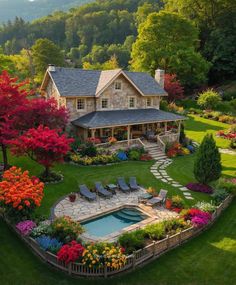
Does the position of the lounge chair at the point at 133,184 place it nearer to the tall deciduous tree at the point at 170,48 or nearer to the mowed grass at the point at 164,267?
the mowed grass at the point at 164,267

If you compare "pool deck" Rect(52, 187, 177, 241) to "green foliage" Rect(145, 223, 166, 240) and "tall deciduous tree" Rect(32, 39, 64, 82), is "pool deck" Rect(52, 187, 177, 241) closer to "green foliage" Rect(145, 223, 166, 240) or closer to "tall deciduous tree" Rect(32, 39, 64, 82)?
"green foliage" Rect(145, 223, 166, 240)

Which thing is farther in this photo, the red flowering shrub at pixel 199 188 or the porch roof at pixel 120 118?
the porch roof at pixel 120 118

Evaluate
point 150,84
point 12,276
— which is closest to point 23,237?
point 12,276

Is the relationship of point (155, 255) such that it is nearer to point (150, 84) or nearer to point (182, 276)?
point (182, 276)

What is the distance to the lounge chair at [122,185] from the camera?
21.5 meters

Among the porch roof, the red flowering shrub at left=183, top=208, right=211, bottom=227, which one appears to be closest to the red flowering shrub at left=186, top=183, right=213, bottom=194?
the red flowering shrub at left=183, top=208, right=211, bottom=227

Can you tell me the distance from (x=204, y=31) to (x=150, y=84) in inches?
1587

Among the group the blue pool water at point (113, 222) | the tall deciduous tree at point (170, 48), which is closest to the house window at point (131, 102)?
the blue pool water at point (113, 222)

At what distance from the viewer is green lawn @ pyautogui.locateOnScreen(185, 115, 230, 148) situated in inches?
1435

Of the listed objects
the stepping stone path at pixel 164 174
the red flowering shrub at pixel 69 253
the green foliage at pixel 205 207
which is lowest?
the stepping stone path at pixel 164 174

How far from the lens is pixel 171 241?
14883 millimetres

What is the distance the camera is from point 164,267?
44.3 ft

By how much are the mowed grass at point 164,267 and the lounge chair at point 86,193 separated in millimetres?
5665

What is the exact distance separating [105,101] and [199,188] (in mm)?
15352
